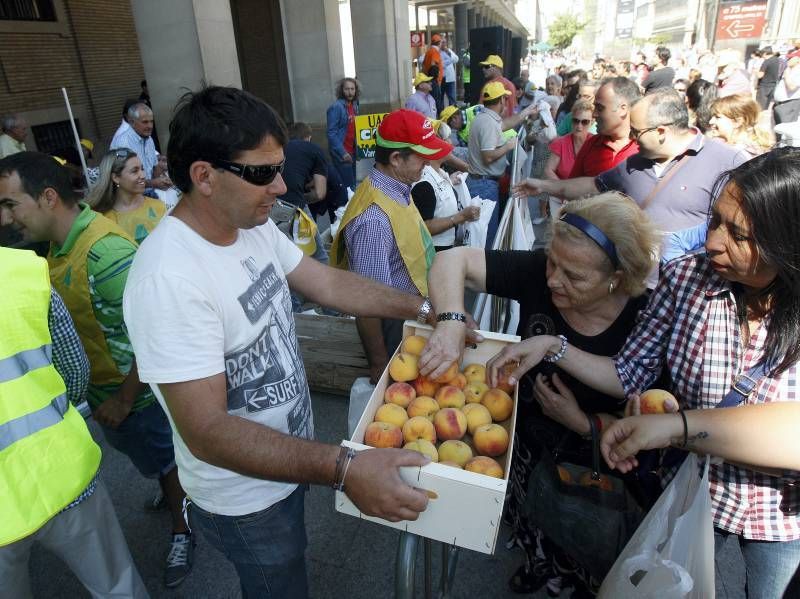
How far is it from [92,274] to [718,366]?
103 inches

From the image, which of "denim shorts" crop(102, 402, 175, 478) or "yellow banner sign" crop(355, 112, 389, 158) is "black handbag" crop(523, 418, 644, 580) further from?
"yellow banner sign" crop(355, 112, 389, 158)

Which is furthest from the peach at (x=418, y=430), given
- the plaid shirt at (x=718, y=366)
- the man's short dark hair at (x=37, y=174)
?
the man's short dark hair at (x=37, y=174)

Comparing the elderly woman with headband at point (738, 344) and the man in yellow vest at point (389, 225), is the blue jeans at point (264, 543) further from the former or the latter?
the man in yellow vest at point (389, 225)

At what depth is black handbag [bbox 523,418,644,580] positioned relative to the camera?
1.63 m

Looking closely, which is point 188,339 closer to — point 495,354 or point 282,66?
point 495,354

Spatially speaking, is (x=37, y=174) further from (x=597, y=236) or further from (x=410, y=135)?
(x=597, y=236)

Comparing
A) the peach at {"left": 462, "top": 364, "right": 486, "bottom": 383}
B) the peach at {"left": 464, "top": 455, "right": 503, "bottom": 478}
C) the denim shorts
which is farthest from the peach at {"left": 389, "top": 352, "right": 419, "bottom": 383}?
the denim shorts

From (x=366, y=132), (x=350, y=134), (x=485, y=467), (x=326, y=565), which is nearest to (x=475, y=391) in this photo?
(x=485, y=467)

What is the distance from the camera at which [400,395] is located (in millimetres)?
1757

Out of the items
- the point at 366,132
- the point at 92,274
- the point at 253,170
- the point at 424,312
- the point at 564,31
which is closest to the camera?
the point at 253,170

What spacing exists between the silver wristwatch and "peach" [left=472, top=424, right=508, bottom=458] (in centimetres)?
62

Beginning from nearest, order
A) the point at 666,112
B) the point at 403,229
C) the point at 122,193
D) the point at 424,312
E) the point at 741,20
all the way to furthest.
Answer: the point at 424,312 → the point at 403,229 → the point at 666,112 → the point at 122,193 → the point at 741,20

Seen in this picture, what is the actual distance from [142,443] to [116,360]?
466 mm

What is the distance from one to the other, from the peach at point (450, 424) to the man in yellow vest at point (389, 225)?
1.18 metres
